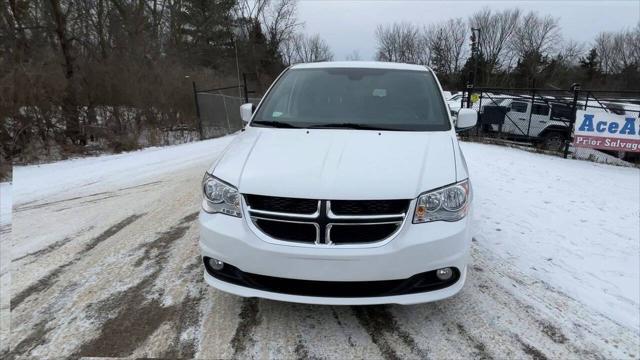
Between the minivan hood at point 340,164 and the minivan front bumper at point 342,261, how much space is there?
28 cm

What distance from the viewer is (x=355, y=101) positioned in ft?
13.3

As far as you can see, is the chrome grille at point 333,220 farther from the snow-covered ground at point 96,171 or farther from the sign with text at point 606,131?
the sign with text at point 606,131

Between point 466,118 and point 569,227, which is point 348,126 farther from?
point 569,227

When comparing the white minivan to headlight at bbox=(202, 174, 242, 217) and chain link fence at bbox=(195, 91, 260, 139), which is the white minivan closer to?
headlight at bbox=(202, 174, 242, 217)

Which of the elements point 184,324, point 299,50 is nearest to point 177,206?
point 184,324

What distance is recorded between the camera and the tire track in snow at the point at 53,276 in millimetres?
3402

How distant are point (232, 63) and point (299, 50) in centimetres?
2409

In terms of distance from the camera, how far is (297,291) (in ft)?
8.83

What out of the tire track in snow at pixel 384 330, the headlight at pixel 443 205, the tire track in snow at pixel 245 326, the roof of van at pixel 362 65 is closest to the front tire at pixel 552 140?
the roof of van at pixel 362 65

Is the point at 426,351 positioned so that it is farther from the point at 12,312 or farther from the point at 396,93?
the point at 12,312

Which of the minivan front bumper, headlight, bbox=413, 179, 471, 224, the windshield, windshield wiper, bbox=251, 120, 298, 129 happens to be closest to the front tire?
the windshield

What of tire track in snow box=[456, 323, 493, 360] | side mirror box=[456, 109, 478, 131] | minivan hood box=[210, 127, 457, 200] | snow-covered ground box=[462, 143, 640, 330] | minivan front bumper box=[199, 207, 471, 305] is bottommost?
snow-covered ground box=[462, 143, 640, 330]

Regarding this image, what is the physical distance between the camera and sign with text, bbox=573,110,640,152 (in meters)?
9.80

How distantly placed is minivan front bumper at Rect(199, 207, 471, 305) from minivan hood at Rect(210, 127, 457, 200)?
0.28 m
